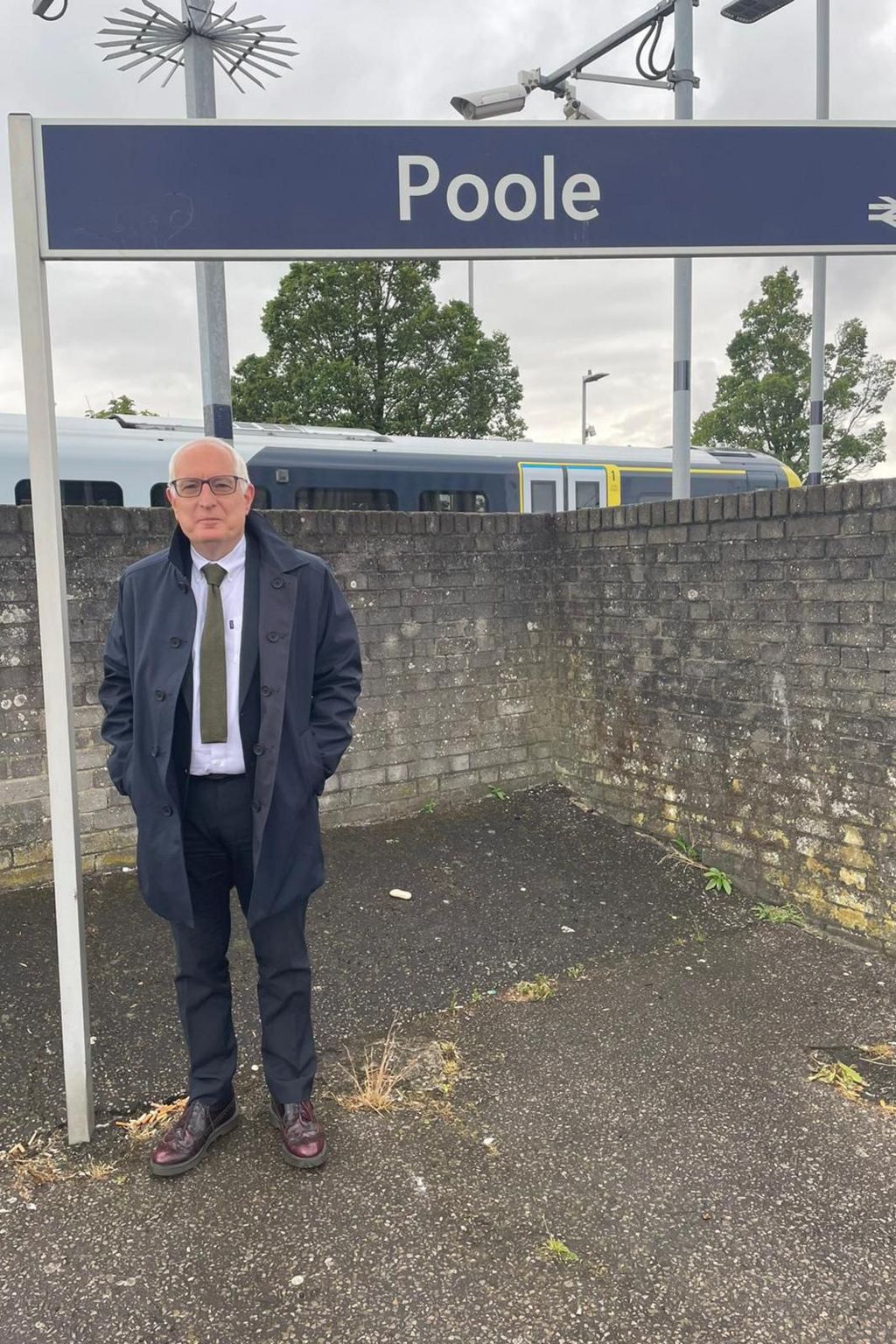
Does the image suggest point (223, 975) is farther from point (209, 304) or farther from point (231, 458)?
point (209, 304)

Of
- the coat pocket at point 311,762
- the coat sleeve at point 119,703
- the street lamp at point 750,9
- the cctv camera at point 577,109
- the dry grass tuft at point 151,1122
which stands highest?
the street lamp at point 750,9

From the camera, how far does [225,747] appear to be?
2408mm

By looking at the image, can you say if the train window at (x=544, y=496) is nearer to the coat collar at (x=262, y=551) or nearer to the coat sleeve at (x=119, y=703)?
the coat collar at (x=262, y=551)

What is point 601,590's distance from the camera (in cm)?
536

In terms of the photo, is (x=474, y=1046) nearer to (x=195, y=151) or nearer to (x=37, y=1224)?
(x=37, y=1224)

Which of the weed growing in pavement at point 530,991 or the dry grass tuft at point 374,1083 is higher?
the dry grass tuft at point 374,1083

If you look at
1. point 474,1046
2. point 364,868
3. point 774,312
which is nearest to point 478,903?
point 364,868

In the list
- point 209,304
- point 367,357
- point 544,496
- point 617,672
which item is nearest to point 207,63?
point 209,304

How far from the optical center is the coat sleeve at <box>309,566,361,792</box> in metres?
2.51

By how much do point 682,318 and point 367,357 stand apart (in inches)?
459

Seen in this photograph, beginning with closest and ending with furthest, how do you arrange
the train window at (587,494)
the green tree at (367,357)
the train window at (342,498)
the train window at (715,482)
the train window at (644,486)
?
the train window at (342,498) < the train window at (587,494) < the train window at (644,486) < the train window at (715,482) < the green tree at (367,357)

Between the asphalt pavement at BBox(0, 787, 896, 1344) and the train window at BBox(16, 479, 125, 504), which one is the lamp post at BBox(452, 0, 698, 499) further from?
the train window at BBox(16, 479, 125, 504)

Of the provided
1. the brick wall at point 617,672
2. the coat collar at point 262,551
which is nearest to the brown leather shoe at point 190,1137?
the coat collar at point 262,551

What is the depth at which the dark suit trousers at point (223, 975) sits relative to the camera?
2.49 metres
